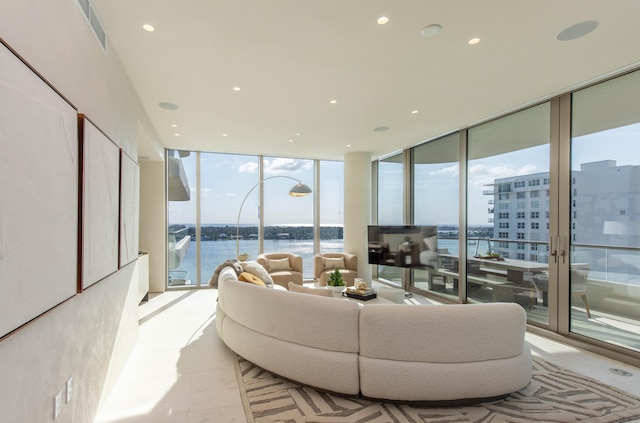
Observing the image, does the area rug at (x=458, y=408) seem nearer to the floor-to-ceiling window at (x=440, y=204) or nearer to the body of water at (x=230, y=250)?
the floor-to-ceiling window at (x=440, y=204)

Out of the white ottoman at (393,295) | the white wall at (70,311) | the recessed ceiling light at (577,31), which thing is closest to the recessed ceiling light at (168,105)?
the white wall at (70,311)

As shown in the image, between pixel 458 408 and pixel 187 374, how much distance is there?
2.37 metres

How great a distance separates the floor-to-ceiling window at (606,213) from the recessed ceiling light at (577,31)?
4.40 ft

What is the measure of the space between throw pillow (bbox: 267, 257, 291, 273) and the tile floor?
5.95 feet

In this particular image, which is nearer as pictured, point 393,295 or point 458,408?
point 458,408

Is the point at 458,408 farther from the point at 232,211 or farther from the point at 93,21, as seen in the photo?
the point at 232,211

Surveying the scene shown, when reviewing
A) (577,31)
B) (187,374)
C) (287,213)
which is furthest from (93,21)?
(287,213)

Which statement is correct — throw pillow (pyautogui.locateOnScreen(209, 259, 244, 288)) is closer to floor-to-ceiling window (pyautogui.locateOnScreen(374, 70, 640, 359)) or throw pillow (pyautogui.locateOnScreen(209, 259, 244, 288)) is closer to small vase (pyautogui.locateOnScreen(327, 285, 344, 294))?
small vase (pyautogui.locateOnScreen(327, 285, 344, 294))

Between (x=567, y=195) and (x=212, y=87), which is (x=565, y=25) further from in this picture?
(x=212, y=87)

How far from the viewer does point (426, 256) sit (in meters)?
5.85

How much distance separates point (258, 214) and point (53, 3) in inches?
230

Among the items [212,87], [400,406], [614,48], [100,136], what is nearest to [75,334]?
[100,136]

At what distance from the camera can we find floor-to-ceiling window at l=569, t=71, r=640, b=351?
338cm

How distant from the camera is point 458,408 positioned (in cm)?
245
